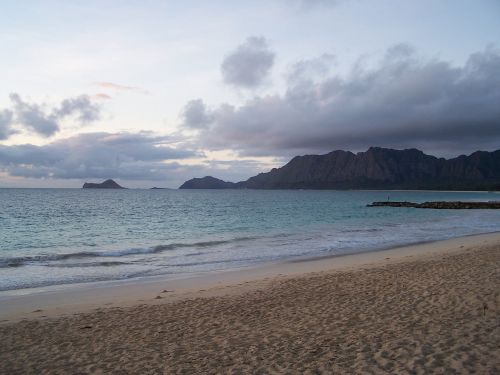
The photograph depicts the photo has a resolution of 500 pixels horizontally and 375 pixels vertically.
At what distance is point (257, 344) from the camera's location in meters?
7.37

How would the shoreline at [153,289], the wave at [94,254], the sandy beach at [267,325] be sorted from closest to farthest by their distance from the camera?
the sandy beach at [267,325] < the shoreline at [153,289] < the wave at [94,254]

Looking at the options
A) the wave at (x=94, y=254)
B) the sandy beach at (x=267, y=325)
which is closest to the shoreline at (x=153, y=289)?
the sandy beach at (x=267, y=325)

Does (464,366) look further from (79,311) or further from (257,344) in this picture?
(79,311)

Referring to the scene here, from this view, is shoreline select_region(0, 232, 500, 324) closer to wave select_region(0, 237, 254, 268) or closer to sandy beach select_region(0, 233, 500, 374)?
sandy beach select_region(0, 233, 500, 374)

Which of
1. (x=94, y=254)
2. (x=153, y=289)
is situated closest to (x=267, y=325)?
(x=153, y=289)

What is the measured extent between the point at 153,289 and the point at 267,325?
5890 mm

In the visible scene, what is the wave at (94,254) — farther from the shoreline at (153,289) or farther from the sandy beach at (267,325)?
the sandy beach at (267,325)

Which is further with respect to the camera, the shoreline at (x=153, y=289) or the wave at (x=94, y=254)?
the wave at (x=94, y=254)

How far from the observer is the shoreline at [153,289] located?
10.8 metres

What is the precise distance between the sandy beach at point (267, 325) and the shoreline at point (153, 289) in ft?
0.22

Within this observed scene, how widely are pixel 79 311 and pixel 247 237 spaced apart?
794 inches

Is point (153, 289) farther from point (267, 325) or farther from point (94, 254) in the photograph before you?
point (94, 254)

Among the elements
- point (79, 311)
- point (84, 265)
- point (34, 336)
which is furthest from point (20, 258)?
point (34, 336)

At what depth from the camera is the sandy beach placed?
6.46 meters
